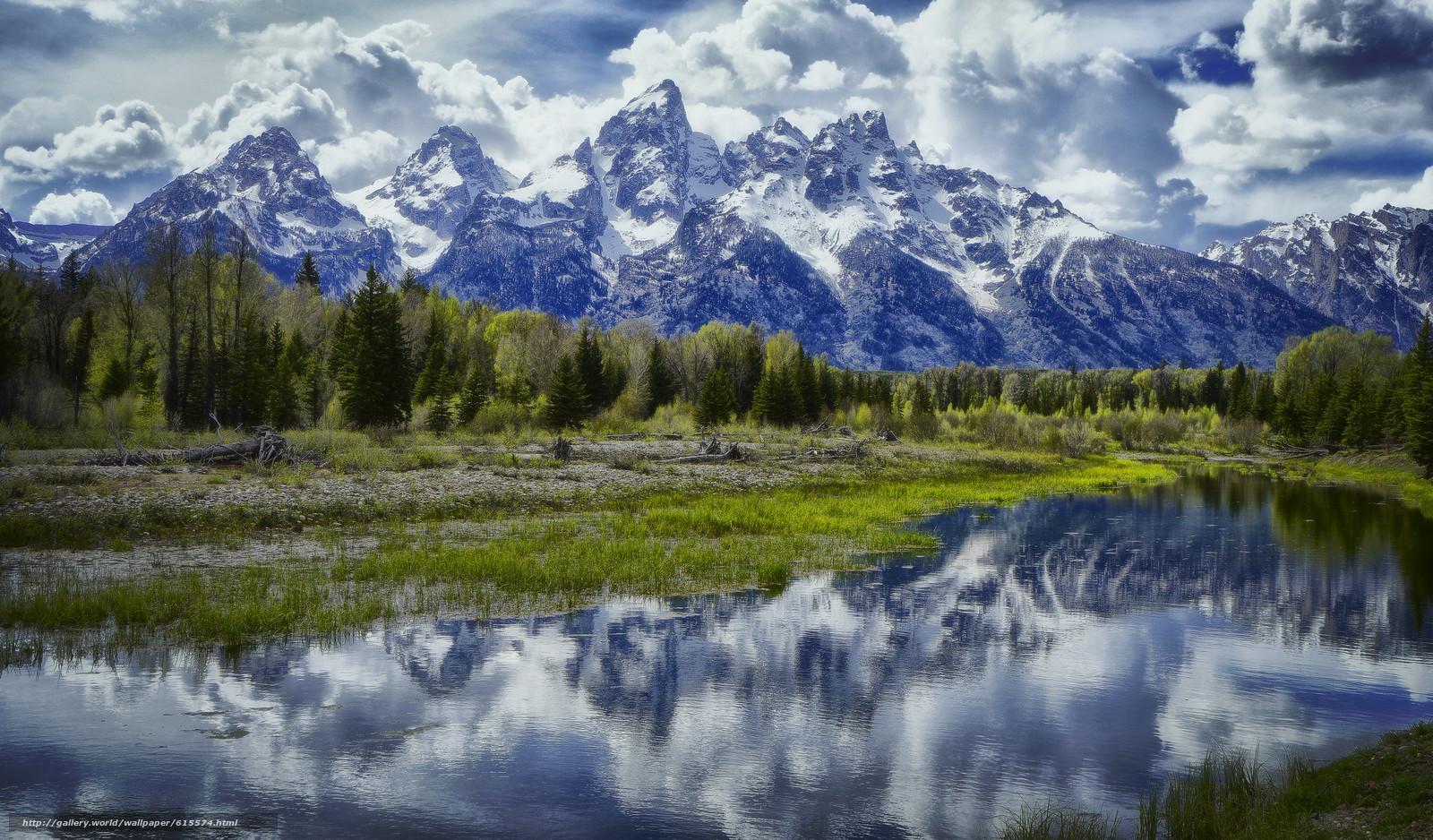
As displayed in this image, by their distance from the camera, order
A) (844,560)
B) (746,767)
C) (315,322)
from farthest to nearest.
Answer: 1. (315,322)
2. (844,560)
3. (746,767)

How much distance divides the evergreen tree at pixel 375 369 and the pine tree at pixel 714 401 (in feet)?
104

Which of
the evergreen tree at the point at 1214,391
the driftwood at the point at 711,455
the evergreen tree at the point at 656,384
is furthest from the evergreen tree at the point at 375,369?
the evergreen tree at the point at 1214,391

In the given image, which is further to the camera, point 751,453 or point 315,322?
point 315,322

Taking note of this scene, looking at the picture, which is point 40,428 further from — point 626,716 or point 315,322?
point 626,716

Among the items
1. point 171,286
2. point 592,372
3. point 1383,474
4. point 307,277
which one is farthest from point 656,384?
point 1383,474

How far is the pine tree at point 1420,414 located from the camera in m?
56.9

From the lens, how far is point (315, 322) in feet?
253

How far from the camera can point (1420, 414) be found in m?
58.0

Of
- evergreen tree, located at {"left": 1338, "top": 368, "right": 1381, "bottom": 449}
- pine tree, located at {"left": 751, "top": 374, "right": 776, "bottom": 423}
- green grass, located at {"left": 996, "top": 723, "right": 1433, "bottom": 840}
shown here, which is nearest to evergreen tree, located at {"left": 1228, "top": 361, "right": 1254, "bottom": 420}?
evergreen tree, located at {"left": 1338, "top": 368, "right": 1381, "bottom": 449}

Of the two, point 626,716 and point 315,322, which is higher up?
point 315,322

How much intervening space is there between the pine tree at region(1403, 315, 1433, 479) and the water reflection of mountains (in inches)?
1066

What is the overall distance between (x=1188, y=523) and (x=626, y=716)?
3482 cm

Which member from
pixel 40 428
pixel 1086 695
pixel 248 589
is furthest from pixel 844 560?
pixel 40 428

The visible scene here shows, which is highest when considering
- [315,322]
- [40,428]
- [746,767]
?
[315,322]
